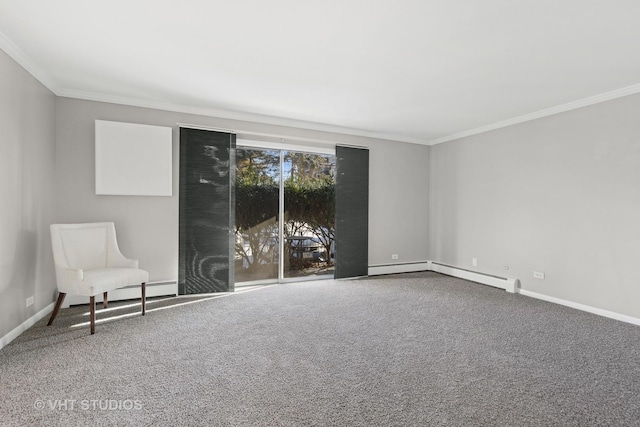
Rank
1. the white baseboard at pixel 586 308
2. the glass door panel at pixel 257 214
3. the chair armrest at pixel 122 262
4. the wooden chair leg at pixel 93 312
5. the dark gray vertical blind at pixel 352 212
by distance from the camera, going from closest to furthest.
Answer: the wooden chair leg at pixel 93 312, the white baseboard at pixel 586 308, the chair armrest at pixel 122 262, the glass door panel at pixel 257 214, the dark gray vertical blind at pixel 352 212

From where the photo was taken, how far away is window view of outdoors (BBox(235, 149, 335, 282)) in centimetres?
488

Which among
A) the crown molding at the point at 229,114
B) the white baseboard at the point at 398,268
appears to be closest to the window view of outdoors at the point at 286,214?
the crown molding at the point at 229,114

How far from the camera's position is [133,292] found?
163 inches

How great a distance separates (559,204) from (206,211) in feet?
15.6

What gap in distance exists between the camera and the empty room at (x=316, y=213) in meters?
2.16

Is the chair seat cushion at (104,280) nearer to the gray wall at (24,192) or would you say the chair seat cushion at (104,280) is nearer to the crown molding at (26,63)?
the gray wall at (24,192)

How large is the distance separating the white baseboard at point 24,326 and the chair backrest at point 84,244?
564 millimetres

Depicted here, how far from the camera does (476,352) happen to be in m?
2.70

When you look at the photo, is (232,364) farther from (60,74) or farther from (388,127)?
(388,127)

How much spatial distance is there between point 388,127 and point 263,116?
2.09 metres

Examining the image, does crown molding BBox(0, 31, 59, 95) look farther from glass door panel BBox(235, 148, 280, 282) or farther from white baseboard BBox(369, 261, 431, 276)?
white baseboard BBox(369, 261, 431, 276)

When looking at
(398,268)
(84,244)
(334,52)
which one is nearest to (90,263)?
(84,244)

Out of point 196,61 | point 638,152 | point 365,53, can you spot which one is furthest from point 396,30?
point 638,152

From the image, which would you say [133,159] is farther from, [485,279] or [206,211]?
[485,279]
